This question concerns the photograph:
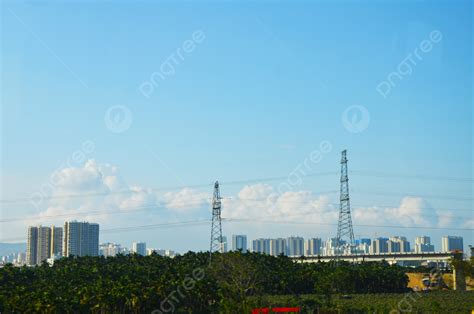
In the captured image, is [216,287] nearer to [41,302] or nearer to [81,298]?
[81,298]

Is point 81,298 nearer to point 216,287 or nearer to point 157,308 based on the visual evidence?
point 157,308

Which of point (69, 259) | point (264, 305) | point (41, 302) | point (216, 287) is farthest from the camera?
point (69, 259)

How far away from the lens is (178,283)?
215ft

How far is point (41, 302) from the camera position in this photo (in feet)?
178

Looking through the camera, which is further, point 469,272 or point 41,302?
point 469,272

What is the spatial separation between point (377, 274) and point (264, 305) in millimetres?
35032

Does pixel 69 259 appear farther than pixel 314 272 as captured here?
Yes

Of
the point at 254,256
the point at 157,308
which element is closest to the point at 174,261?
the point at 254,256

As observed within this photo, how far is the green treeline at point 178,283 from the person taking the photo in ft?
191

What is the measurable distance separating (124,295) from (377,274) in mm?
45079

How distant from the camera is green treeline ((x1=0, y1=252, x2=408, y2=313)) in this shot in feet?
191

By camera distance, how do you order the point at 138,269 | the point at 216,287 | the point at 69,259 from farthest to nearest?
the point at 69,259 < the point at 138,269 < the point at 216,287

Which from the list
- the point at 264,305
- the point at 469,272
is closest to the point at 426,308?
the point at 264,305

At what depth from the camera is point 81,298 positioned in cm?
5806
